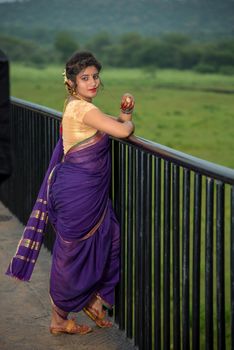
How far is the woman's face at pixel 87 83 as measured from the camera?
12.7ft

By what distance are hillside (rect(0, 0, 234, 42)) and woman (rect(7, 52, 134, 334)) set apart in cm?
11823

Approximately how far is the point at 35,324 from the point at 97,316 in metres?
0.31

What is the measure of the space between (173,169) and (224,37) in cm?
12768

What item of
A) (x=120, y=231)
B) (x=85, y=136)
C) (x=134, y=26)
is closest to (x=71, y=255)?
(x=120, y=231)

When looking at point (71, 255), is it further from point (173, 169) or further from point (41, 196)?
point (173, 169)

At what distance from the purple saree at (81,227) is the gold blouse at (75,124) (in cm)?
3

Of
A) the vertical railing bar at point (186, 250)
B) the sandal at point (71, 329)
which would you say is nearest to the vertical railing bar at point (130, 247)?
the sandal at point (71, 329)

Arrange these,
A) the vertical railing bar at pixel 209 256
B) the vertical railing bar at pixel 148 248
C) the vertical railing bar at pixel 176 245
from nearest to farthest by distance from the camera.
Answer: the vertical railing bar at pixel 209 256 → the vertical railing bar at pixel 176 245 → the vertical railing bar at pixel 148 248

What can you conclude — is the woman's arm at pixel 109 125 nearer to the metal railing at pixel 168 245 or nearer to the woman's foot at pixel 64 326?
the metal railing at pixel 168 245

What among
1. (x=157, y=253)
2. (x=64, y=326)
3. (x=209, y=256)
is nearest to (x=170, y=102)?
(x=64, y=326)

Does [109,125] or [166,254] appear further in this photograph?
[109,125]

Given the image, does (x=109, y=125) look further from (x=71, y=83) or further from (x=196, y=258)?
(x=196, y=258)

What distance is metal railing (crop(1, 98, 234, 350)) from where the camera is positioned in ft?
9.71

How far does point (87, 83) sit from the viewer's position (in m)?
3.88
